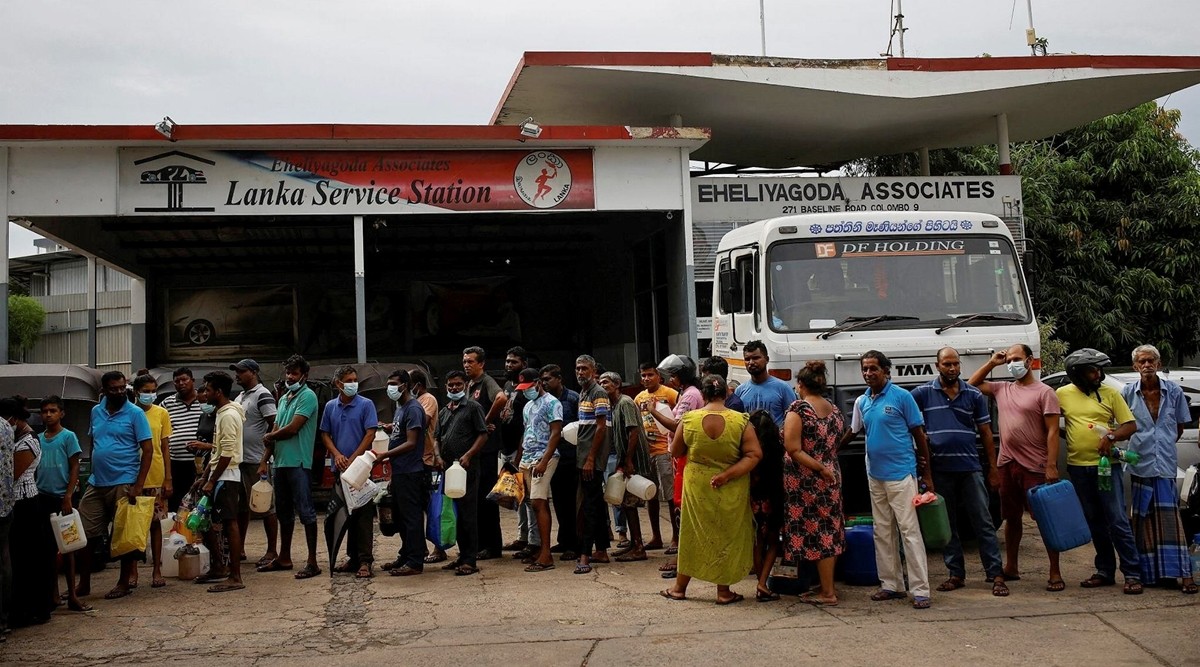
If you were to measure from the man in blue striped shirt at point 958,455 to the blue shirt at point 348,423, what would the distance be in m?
4.33

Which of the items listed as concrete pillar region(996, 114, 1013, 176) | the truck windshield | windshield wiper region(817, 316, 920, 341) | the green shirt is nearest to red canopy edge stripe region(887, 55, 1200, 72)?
concrete pillar region(996, 114, 1013, 176)

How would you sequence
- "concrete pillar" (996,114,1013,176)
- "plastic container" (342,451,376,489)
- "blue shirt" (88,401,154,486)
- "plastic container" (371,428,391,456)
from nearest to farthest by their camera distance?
"blue shirt" (88,401,154,486), "plastic container" (342,451,376,489), "plastic container" (371,428,391,456), "concrete pillar" (996,114,1013,176)

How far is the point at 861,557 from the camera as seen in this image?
25.1 ft

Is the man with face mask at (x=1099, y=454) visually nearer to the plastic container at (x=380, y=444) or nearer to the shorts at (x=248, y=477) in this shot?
the plastic container at (x=380, y=444)

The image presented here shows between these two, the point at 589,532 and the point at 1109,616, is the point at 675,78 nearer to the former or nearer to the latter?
the point at 589,532

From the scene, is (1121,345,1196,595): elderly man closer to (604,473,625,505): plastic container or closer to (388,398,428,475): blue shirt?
(604,473,625,505): plastic container

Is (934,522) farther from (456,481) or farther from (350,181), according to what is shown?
(350,181)

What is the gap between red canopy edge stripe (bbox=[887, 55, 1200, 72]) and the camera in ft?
53.7

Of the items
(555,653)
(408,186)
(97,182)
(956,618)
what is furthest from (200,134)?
(956,618)

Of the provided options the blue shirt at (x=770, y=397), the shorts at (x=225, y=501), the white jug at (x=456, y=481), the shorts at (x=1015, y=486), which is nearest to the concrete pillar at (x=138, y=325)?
the shorts at (x=225, y=501)

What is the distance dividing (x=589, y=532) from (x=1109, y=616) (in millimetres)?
3802

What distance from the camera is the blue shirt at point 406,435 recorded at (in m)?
8.38

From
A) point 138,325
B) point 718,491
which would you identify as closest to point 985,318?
point 718,491

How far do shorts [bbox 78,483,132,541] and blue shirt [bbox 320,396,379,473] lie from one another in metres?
1.56
